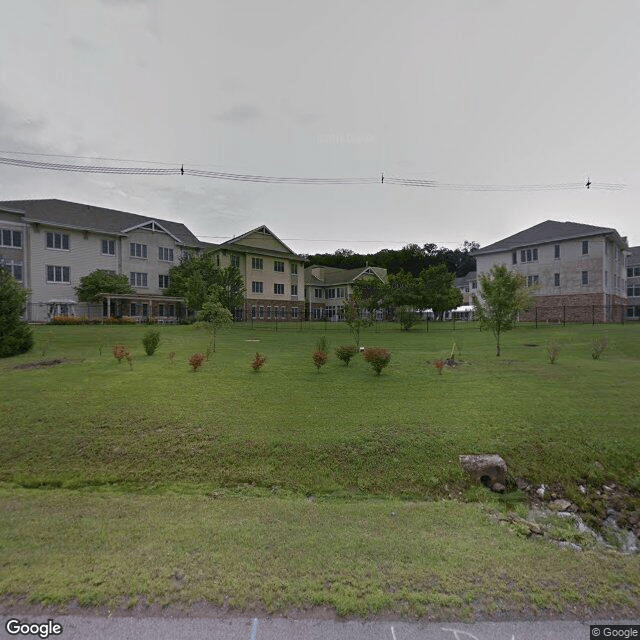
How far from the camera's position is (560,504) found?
5.10 metres

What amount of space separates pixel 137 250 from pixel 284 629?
42415 millimetres

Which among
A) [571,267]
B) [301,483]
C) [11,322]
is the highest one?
[571,267]

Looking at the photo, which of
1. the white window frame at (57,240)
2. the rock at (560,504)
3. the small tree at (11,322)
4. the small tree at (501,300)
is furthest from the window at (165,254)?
the rock at (560,504)

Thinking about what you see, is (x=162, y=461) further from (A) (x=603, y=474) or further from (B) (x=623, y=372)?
(B) (x=623, y=372)

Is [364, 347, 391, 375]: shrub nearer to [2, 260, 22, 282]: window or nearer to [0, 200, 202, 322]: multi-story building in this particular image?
[0, 200, 202, 322]: multi-story building

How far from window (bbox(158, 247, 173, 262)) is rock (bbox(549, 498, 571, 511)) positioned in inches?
1671

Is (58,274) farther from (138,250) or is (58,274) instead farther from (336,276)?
(336,276)

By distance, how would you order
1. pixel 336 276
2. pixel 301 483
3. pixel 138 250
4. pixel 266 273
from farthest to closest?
A: pixel 336 276 < pixel 266 273 < pixel 138 250 < pixel 301 483

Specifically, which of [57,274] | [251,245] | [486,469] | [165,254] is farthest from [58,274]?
[486,469]

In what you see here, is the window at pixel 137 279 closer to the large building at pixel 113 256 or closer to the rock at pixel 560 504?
the large building at pixel 113 256

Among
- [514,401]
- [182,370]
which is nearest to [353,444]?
[514,401]

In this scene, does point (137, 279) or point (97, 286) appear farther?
point (137, 279)

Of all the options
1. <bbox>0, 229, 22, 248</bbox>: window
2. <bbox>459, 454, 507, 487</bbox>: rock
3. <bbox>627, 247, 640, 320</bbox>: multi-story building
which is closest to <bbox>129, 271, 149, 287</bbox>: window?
<bbox>0, 229, 22, 248</bbox>: window

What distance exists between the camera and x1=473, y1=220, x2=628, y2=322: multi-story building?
1485 inches
